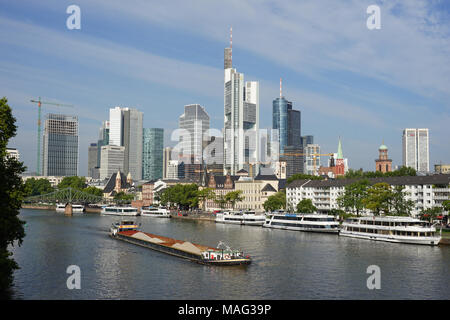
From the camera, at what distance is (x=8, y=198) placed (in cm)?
4447

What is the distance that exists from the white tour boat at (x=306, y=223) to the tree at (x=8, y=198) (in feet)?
262

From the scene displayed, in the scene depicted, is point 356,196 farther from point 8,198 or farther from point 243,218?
point 8,198

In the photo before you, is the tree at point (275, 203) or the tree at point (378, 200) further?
the tree at point (275, 203)

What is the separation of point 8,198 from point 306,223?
3394 inches

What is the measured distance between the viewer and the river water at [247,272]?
165 ft

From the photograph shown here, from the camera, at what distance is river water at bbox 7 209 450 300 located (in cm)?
5025

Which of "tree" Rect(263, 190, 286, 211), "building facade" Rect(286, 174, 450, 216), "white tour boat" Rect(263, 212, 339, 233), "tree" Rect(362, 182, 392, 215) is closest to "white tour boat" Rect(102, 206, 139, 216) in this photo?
"tree" Rect(263, 190, 286, 211)

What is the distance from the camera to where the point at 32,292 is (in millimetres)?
49312
